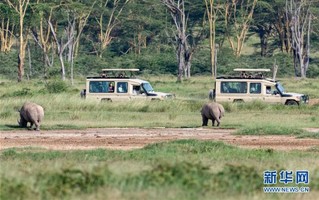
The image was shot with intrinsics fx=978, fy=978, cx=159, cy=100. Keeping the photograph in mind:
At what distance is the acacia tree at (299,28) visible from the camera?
207ft

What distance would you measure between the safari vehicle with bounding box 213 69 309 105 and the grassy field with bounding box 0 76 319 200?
175 centimetres

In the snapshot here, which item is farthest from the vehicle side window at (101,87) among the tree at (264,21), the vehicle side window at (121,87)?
the tree at (264,21)

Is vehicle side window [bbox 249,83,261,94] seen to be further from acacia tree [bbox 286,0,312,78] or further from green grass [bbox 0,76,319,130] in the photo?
acacia tree [bbox 286,0,312,78]

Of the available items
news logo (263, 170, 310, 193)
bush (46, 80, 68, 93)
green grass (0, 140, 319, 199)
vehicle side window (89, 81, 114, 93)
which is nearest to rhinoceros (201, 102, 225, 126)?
vehicle side window (89, 81, 114, 93)

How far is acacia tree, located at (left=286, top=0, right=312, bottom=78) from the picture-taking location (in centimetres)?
6322

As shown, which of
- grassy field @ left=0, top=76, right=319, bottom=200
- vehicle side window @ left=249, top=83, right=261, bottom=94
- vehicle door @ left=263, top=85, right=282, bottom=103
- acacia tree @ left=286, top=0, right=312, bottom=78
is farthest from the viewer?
acacia tree @ left=286, top=0, right=312, bottom=78

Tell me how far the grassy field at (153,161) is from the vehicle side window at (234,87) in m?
2.21

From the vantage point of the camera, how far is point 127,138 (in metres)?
22.4

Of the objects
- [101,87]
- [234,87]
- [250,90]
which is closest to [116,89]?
[101,87]

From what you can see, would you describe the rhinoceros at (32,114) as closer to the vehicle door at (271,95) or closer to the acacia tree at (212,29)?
the vehicle door at (271,95)

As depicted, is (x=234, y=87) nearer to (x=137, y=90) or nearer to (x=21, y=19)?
(x=137, y=90)

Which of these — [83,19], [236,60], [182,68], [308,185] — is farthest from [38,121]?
[236,60]

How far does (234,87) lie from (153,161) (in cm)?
2123

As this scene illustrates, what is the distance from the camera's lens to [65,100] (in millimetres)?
33500
